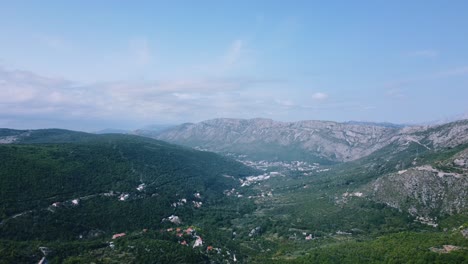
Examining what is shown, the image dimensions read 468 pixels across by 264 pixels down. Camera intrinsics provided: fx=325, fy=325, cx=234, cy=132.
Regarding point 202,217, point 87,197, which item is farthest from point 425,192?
point 87,197

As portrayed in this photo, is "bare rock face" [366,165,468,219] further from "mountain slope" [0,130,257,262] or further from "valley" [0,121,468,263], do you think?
"mountain slope" [0,130,257,262]

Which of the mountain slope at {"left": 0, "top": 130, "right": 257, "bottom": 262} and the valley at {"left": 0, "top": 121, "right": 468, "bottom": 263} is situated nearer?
the valley at {"left": 0, "top": 121, "right": 468, "bottom": 263}

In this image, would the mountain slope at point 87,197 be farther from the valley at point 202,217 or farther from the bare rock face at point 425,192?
the bare rock face at point 425,192

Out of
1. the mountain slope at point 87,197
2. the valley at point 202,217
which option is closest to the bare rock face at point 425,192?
the valley at point 202,217

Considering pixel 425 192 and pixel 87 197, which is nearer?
pixel 87 197

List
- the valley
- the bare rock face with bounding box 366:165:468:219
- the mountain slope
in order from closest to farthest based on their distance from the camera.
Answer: the valley, the mountain slope, the bare rock face with bounding box 366:165:468:219

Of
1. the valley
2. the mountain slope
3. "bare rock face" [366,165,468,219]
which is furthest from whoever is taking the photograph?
"bare rock face" [366,165,468,219]

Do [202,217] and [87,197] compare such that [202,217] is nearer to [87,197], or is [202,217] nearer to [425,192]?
[87,197]

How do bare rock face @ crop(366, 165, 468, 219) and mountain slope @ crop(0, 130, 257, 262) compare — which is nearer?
mountain slope @ crop(0, 130, 257, 262)

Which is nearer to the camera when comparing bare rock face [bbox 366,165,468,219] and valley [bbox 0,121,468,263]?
valley [bbox 0,121,468,263]

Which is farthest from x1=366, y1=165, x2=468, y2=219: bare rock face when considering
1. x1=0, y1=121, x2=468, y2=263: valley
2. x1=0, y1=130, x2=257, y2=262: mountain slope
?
x1=0, y1=130, x2=257, y2=262: mountain slope

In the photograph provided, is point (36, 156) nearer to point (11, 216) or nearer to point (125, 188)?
point (125, 188)

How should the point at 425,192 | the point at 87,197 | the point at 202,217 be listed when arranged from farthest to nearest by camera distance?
the point at 202,217 → the point at 425,192 → the point at 87,197
